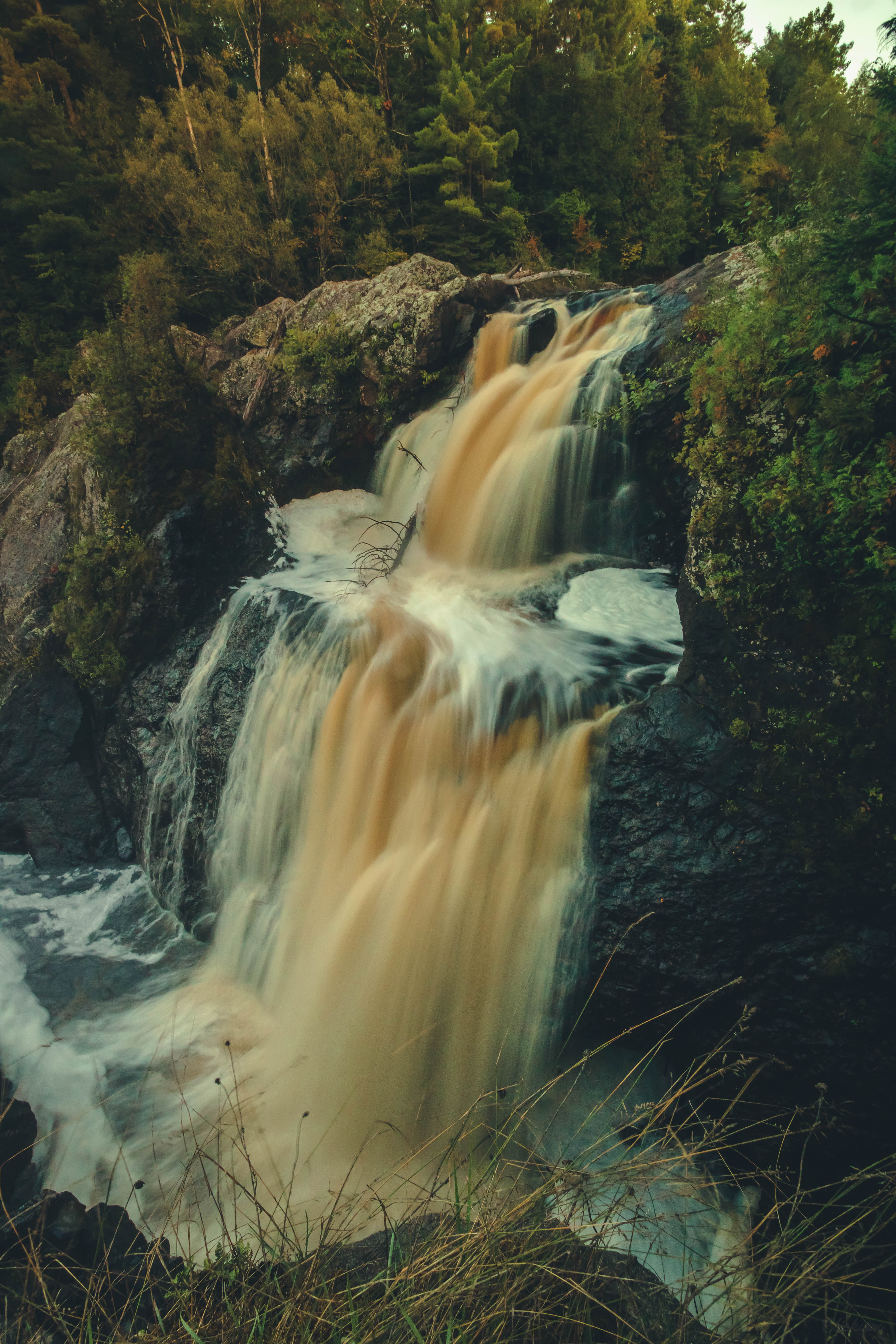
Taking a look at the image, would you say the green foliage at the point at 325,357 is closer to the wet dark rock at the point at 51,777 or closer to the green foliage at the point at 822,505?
the wet dark rock at the point at 51,777

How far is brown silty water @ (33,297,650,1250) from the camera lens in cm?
368

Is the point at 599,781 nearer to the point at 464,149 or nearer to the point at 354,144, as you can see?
the point at 354,144

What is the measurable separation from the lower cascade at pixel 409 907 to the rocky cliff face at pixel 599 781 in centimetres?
23

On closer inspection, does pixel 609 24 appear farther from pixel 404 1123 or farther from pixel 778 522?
pixel 404 1123

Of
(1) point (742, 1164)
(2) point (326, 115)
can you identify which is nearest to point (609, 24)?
(2) point (326, 115)

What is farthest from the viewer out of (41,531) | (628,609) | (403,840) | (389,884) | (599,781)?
(41,531)

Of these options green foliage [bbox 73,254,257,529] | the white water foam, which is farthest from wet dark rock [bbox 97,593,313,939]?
the white water foam

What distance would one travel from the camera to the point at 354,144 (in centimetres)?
1192

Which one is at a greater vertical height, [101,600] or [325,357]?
[325,357]

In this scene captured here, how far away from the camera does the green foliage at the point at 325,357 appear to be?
8.12m

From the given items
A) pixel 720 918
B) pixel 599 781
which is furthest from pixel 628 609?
pixel 720 918

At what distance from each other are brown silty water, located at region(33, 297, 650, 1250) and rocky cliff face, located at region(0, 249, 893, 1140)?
0.36m

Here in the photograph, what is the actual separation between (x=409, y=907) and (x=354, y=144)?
1377 centimetres

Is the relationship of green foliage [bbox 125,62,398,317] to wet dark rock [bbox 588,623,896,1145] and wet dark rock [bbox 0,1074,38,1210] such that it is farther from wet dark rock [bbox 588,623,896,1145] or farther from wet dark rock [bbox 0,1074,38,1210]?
wet dark rock [bbox 0,1074,38,1210]
